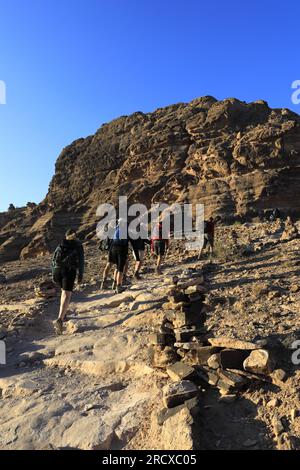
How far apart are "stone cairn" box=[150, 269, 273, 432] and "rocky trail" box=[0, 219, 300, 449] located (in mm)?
65

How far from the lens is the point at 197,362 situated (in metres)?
4.57

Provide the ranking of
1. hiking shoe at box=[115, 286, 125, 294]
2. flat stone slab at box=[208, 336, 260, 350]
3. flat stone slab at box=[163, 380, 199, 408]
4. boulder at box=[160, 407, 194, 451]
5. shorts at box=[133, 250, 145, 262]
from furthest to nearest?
1. shorts at box=[133, 250, 145, 262]
2. hiking shoe at box=[115, 286, 125, 294]
3. flat stone slab at box=[208, 336, 260, 350]
4. flat stone slab at box=[163, 380, 199, 408]
5. boulder at box=[160, 407, 194, 451]

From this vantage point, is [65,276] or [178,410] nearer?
[178,410]

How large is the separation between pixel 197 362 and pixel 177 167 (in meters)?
27.6

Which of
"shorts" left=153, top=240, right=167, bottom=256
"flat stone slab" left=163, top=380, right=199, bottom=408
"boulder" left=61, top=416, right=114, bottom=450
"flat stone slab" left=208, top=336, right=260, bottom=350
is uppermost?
"shorts" left=153, top=240, right=167, bottom=256

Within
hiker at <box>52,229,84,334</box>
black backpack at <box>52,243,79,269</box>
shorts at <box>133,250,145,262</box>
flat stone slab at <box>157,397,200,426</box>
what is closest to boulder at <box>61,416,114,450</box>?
flat stone slab at <box>157,397,200,426</box>

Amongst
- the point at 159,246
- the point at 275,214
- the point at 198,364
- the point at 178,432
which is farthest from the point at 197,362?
the point at 275,214

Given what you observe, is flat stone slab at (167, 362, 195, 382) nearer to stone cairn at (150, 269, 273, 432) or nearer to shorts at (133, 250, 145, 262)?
stone cairn at (150, 269, 273, 432)

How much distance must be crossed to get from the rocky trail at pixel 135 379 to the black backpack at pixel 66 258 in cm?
106

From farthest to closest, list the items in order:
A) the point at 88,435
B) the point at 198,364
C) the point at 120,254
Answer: the point at 120,254
the point at 198,364
the point at 88,435

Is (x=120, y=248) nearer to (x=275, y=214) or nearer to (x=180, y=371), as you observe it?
(x=180, y=371)

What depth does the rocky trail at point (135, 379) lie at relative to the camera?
3.63 metres

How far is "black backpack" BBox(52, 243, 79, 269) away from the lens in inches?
303
